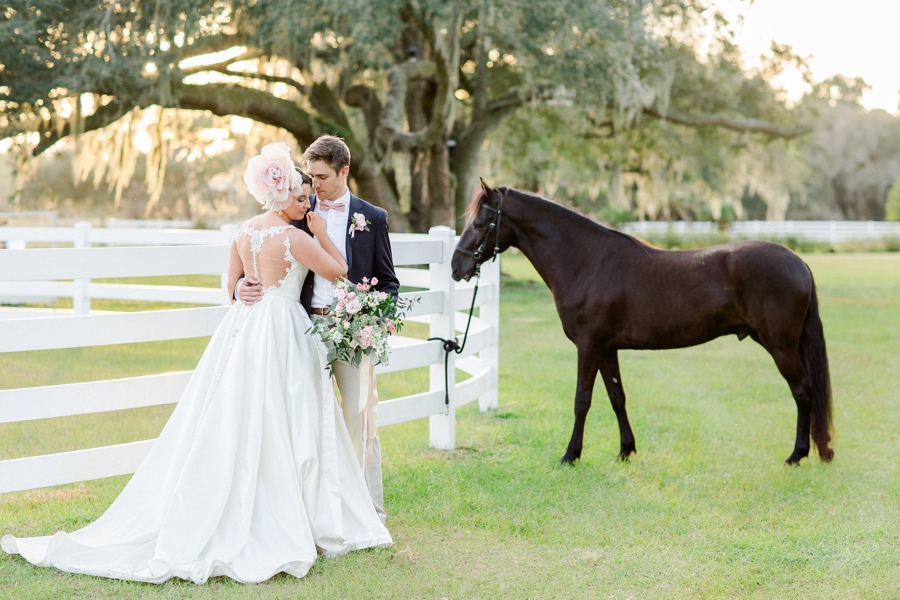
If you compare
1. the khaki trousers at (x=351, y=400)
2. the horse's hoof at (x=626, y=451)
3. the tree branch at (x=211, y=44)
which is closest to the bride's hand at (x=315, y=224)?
the khaki trousers at (x=351, y=400)

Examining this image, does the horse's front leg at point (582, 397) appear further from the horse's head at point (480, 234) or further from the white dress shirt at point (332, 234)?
the white dress shirt at point (332, 234)

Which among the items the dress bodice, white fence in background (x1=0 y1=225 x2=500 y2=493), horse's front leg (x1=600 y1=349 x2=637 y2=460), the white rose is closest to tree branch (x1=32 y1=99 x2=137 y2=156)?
white fence in background (x1=0 y1=225 x2=500 y2=493)

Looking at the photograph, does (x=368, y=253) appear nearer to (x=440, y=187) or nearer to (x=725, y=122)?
(x=440, y=187)

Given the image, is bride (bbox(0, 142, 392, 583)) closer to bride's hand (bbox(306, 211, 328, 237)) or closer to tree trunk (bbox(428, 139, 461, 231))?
bride's hand (bbox(306, 211, 328, 237))

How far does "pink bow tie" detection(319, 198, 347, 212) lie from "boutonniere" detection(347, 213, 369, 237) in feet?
0.25

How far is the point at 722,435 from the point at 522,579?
11.3ft

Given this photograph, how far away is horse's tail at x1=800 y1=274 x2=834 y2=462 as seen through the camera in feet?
18.6

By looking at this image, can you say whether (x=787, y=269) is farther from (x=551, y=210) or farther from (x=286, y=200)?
(x=286, y=200)

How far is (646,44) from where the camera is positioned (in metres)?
14.3

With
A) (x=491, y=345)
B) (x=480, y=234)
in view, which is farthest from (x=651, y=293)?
(x=491, y=345)

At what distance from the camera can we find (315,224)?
3801 mm

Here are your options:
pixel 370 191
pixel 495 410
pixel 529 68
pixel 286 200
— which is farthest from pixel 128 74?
pixel 286 200

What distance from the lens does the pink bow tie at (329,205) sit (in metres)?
3.98

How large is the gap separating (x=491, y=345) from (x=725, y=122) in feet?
42.0
